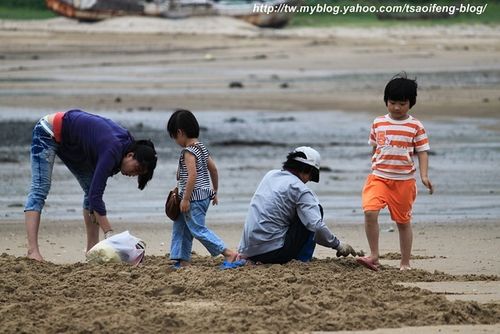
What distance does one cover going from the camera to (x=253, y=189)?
1310cm

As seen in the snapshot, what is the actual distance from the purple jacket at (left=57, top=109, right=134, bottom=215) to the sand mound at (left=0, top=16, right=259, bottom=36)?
1343 inches

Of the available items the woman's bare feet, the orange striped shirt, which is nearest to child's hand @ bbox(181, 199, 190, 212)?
the orange striped shirt

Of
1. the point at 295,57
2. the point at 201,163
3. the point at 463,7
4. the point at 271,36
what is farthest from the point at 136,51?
the point at 201,163

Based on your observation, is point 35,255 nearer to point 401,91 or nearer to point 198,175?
point 198,175

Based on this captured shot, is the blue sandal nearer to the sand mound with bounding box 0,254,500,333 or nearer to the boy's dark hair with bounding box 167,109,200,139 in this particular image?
the sand mound with bounding box 0,254,500,333

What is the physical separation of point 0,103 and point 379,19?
91.8 ft

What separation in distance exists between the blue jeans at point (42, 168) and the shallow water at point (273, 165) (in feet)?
7.77

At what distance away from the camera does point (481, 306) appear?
6.86m

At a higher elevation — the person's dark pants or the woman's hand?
the woman's hand

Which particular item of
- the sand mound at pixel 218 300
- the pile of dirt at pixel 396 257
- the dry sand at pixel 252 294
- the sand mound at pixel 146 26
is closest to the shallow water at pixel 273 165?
the pile of dirt at pixel 396 257

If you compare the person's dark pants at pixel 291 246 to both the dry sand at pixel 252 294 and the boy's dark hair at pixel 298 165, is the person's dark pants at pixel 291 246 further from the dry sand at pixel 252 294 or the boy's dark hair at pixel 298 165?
the boy's dark hair at pixel 298 165

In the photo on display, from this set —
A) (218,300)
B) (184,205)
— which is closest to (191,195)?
(184,205)

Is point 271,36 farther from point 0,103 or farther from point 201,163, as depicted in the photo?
point 201,163

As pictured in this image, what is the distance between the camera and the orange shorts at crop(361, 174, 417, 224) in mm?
8391
